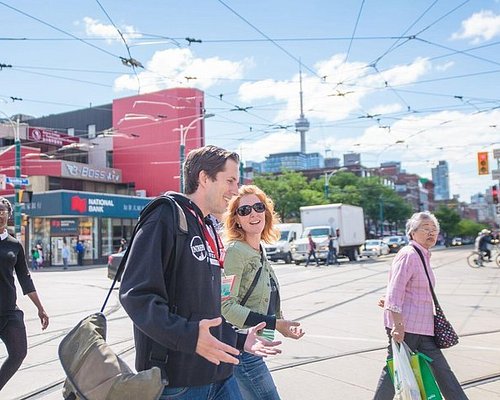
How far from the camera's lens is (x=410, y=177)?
12988 centimetres

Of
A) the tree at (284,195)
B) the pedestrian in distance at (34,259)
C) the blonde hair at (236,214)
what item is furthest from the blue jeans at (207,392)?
the tree at (284,195)

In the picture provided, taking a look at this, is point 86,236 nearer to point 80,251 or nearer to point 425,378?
point 80,251

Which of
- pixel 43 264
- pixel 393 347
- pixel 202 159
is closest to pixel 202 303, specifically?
pixel 202 159

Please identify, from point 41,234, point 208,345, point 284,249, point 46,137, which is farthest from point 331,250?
point 46,137

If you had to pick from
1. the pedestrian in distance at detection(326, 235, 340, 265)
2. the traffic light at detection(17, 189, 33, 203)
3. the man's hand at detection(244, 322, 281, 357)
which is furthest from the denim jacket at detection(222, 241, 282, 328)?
the pedestrian in distance at detection(326, 235, 340, 265)

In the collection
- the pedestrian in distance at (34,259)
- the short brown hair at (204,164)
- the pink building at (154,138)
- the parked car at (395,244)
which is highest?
the pink building at (154,138)

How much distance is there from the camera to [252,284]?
3.45 metres

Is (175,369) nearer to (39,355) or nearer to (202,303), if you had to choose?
(202,303)

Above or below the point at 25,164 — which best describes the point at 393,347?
below

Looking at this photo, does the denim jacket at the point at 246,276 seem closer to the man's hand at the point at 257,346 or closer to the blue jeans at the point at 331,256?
the man's hand at the point at 257,346

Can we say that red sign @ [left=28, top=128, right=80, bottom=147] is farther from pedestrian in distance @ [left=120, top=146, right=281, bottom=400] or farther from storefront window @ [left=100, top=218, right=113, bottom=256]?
pedestrian in distance @ [left=120, top=146, right=281, bottom=400]

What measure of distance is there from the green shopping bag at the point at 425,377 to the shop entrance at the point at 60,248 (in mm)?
35277

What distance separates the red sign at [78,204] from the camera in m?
36.2

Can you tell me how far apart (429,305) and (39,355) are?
5.35 meters
